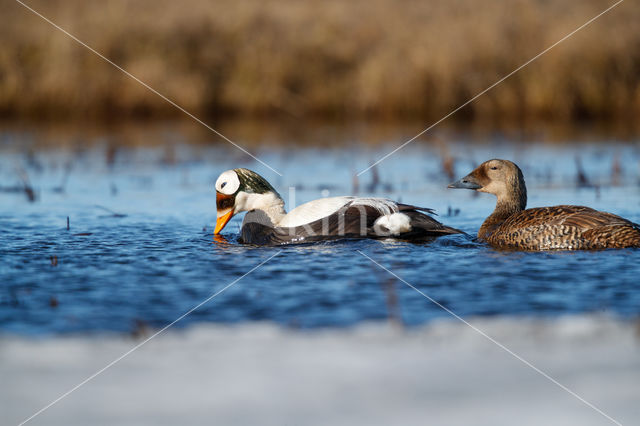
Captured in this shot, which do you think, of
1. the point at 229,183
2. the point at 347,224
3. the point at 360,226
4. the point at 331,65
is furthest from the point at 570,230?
the point at 331,65

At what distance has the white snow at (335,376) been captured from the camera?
3.53 m

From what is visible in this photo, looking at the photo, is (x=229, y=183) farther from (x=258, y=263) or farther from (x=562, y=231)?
(x=562, y=231)

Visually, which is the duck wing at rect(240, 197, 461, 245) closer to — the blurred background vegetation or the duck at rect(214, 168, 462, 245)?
the duck at rect(214, 168, 462, 245)

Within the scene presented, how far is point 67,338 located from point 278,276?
67.0 inches

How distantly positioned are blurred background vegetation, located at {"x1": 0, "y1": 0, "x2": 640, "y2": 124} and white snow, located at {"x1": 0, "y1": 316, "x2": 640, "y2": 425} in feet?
43.9

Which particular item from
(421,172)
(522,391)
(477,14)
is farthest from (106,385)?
(477,14)

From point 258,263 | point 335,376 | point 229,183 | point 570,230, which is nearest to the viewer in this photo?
point 335,376

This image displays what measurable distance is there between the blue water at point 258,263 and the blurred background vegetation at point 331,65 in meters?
6.63

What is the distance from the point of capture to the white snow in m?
3.53

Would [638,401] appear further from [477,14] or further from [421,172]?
[477,14]

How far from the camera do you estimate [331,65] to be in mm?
19000

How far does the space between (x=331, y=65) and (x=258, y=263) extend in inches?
527

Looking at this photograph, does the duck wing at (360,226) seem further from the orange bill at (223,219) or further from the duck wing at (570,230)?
the duck wing at (570,230)

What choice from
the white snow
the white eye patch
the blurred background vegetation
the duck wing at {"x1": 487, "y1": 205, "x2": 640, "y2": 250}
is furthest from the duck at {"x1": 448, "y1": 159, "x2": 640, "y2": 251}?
the blurred background vegetation
